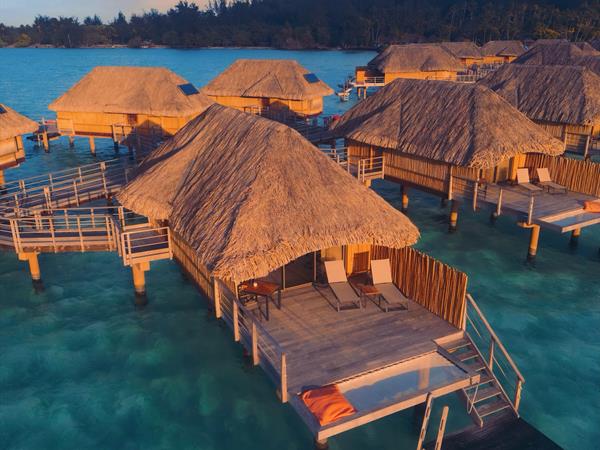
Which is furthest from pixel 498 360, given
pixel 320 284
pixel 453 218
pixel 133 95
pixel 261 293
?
pixel 133 95

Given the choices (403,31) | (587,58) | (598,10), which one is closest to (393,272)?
(587,58)

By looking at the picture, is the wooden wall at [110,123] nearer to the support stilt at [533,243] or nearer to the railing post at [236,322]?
the support stilt at [533,243]

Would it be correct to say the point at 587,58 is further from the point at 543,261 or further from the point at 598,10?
the point at 598,10

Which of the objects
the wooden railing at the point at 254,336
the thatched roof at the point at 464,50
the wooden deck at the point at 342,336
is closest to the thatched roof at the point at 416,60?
the thatched roof at the point at 464,50

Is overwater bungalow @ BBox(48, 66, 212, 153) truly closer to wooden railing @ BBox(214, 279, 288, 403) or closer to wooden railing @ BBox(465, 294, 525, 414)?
wooden railing @ BBox(214, 279, 288, 403)

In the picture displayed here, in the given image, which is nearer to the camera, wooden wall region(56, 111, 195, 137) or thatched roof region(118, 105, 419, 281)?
thatched roof region(118, 105, 419, 281)

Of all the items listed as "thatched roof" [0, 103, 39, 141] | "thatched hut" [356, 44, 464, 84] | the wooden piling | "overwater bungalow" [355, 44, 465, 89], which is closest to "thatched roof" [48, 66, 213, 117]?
"thatched roof" [0, 103, 39, 141]
